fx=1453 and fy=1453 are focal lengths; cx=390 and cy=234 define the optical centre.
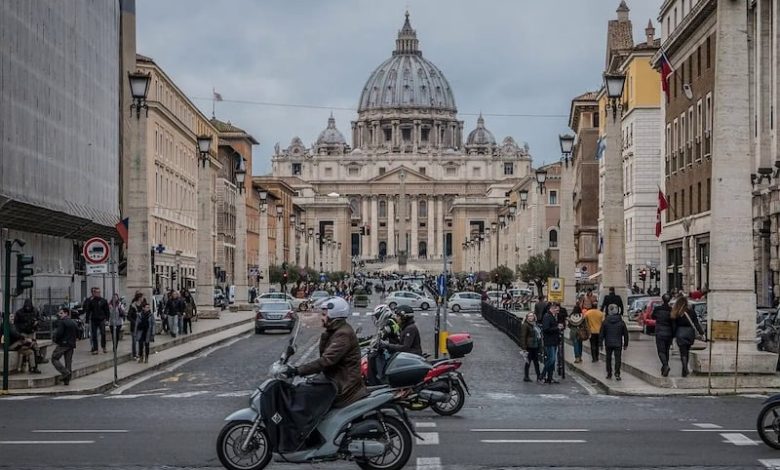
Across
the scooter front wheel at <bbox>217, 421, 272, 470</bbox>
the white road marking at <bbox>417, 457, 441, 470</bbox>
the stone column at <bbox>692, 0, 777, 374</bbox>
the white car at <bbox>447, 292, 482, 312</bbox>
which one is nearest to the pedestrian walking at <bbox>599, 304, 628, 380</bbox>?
the stone column at <bbox>692, 0, 777, 374</bbox>

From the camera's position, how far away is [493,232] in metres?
129

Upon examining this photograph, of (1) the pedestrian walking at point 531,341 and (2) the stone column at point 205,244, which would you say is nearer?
(1) the pedestrian walking at point 531,341

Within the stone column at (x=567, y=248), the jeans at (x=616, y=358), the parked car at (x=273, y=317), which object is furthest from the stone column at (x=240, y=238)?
the jeans at (x=616, y=358)

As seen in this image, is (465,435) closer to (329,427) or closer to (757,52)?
(329,427)

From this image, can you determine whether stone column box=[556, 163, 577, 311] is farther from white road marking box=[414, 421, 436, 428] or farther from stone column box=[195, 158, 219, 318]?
white road marking box=[414, 421, 436, 428]

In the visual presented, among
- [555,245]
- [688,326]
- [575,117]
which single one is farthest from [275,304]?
[555,245]

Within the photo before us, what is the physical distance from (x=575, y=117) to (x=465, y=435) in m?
91.4

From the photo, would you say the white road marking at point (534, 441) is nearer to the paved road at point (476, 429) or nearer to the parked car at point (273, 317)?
the paved road at point (476, 429)

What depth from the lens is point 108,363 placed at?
102ft

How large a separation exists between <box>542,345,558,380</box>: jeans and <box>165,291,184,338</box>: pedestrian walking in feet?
57.5

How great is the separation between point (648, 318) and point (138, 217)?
1537cm

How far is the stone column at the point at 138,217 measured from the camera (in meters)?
37.1

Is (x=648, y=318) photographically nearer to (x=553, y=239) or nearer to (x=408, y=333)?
(x=408, y=333)

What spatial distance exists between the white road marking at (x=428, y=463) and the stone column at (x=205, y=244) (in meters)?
37.8
